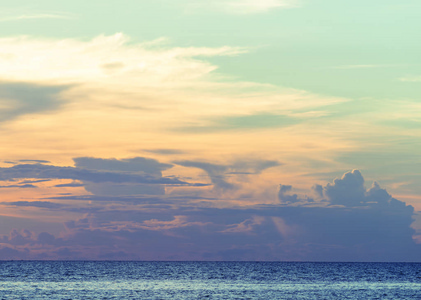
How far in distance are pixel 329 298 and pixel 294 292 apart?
14.7m

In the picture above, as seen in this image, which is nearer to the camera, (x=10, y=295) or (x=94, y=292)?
(x=10, y=295)

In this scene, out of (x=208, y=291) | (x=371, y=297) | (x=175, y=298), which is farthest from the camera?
(x=208, y=291)

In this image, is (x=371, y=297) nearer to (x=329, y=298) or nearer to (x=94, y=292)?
(x=329, y=298)

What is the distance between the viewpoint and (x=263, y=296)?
11338 cm

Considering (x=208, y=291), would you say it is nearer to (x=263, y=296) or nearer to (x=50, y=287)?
(x=263, y=296)

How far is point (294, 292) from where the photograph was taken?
125 meters

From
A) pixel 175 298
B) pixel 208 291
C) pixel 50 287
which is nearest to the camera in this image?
pixel 175 298

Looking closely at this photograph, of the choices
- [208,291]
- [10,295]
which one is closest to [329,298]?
[208,291]

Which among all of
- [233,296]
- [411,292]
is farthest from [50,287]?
[411,292]

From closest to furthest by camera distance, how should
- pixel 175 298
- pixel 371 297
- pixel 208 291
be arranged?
pixel 175 298
pixel 371 297
pixel 208 291

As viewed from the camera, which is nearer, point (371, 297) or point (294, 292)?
point (371, 297)

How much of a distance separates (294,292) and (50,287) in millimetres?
52468

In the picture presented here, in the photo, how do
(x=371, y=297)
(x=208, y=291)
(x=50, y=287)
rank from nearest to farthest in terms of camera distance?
(x=371, y=297) < (x=208, y=291) < (x=50, y=287)

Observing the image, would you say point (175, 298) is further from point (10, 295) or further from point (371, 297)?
point (371, 297)
